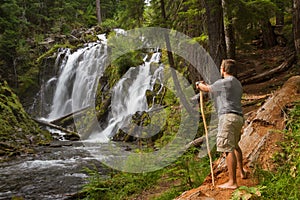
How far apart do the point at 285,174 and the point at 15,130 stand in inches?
571

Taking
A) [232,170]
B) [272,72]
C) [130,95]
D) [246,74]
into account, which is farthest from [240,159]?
[130,95]

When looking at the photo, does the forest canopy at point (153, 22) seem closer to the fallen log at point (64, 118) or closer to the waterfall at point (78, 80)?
the waterfall at point (78, 80)

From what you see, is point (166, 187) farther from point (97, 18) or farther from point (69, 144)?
point (97, 18)

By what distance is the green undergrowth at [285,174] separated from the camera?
353cm

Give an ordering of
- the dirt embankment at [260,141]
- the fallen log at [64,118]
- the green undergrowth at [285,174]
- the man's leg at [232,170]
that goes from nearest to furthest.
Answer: the green undergrowth at [285,174] < the man's leg at [232,170] < the dirt embankment at [260,141] < the fallen log at [64,118]

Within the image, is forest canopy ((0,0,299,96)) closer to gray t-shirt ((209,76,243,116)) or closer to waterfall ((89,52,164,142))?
waterfall ((89,52,164,142))

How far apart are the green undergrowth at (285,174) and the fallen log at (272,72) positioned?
19.5ft

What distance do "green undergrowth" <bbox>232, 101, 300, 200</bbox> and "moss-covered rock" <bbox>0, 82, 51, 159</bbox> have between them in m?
11.3

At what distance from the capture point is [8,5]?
78.9 ft

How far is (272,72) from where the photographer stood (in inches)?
432

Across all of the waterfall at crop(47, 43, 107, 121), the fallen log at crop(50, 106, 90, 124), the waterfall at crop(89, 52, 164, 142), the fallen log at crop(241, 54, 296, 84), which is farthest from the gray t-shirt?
the waterfall at crop(47, 43, 107, 121)

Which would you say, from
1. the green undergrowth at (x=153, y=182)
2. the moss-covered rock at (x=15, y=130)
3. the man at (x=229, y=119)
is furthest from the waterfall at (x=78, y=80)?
the man at (x=229, y=119)

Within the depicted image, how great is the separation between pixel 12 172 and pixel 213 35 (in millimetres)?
7867

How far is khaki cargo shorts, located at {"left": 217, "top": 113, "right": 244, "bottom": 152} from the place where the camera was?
4.14 m
